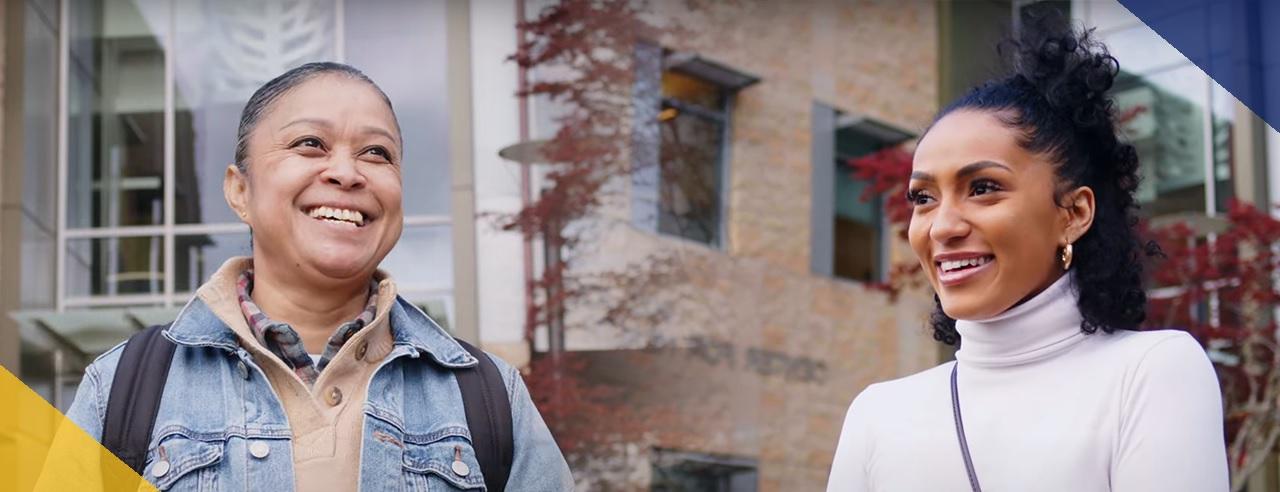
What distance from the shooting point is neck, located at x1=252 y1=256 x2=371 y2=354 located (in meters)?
2.98

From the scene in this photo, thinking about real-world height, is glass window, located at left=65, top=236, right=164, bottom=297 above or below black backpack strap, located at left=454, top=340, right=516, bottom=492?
above

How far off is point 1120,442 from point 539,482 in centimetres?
101

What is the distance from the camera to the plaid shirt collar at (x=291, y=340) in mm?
2947

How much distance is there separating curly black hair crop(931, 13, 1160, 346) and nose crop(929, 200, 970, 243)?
0.16 m

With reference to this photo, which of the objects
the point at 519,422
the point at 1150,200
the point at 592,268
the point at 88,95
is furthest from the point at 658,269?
the point at 519,422

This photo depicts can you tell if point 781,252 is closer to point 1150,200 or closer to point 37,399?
point 1150,200

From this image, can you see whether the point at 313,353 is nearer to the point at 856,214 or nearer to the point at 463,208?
the point at 463,208

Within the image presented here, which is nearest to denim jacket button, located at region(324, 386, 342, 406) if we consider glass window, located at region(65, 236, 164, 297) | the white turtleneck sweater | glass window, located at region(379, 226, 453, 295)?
the white turtleneck sweater

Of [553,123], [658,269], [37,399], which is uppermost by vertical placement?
[553,123]

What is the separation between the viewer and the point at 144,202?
380 inches

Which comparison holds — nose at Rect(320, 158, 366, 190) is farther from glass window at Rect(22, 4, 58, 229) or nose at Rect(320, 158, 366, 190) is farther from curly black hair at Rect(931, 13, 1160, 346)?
glass window at Rect(22, 4, 58, 229)

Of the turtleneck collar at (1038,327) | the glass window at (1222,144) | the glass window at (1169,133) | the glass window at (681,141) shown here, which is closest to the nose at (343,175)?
the turtleneck collar at (1038,327)

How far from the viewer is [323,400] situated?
9.53ft

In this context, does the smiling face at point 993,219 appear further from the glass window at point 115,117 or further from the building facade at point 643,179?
the glass window at point 115,117
